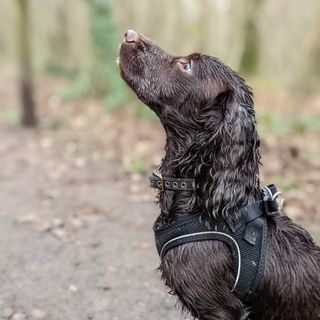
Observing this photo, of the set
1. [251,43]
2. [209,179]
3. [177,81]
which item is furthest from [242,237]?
[251,43]

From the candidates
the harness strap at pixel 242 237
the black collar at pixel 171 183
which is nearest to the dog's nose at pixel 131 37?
the black collar at pixel 171 183

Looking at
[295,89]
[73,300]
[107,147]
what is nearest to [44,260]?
[73,300]

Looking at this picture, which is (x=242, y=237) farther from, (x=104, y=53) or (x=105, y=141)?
(x=104, y=53)

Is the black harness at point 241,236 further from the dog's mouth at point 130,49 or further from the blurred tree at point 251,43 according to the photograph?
the blurred tree at point 251,43

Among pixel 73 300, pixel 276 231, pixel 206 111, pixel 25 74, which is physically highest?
pixel 25 74

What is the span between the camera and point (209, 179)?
123 inches

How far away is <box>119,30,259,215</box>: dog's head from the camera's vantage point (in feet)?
10.0

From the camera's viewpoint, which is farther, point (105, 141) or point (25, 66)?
point (25, 66)

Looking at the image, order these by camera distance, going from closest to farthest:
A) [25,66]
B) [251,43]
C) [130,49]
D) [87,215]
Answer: [130,49] → [87,215] → [25,66] → [251,43]

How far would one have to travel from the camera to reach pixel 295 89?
1398 centimetres

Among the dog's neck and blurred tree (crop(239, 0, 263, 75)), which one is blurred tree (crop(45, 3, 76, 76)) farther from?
the dog's neck

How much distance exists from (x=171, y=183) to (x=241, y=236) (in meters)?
0.52

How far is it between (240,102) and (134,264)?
2.93m

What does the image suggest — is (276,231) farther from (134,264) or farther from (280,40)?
(280,40)
